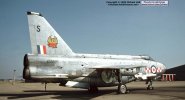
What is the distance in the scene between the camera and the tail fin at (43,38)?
58.3 feet

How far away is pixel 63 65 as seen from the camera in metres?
18.2

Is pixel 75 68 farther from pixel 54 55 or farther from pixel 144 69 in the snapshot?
pixel 144 69

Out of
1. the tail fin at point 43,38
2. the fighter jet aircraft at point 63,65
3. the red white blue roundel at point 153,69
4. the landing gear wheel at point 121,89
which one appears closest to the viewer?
the fighter jet aircraft at point 63,65

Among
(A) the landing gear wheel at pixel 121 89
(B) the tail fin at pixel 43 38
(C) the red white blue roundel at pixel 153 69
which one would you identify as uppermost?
(B) the tail fin at pixel 43 38

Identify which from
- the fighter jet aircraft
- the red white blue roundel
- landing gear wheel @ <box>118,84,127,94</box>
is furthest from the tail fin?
the red white blue roundel

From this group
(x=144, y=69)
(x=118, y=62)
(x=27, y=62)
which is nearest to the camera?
(x=27, y=62)

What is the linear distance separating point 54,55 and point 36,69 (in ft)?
6.51

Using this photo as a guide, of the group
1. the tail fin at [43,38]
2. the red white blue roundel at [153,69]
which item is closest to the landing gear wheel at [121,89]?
the tail fin at [43,38]

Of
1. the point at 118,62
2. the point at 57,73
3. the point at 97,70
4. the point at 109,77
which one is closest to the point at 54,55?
the point at 57,73

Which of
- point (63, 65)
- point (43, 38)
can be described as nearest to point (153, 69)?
point (63, 65)

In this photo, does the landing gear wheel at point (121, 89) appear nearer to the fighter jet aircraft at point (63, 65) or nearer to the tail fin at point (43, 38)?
the fighter jet aircraft at point (63, 65)

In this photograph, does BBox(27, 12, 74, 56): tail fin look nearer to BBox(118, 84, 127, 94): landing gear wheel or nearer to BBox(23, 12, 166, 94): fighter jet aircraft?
BBox(23, 12, 166, 94): fighter jet aircraft

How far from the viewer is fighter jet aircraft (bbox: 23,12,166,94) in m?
17.1

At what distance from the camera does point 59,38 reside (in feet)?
61.9
